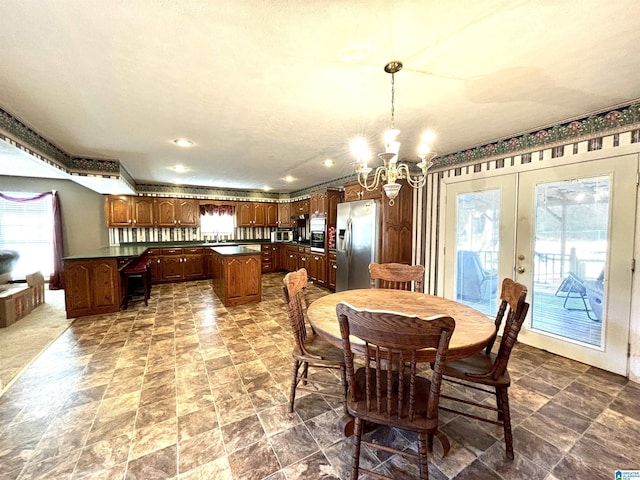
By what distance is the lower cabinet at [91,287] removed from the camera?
3.82 metres

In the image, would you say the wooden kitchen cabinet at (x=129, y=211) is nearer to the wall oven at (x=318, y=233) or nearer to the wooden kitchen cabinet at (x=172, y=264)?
the wooden kitchen cabinet at (x=172, y=264)

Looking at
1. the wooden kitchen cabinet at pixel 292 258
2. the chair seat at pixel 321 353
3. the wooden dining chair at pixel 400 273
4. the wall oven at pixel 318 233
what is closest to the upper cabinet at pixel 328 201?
the wall oven at pixel 318 233

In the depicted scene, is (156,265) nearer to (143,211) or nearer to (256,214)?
(143,211)

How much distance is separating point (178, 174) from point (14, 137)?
2.66 meters

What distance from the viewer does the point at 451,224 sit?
3.88 metres

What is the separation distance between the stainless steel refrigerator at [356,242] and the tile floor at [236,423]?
6.66 ft

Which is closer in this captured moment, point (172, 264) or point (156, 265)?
point (156, 265)

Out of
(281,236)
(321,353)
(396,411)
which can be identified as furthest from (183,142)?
(281,236)

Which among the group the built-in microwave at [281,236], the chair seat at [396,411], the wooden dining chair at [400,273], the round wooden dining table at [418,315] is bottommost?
the chair seat at [396,411]

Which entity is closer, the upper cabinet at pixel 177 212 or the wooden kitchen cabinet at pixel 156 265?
the wooden kitchen cabinet at pixel 156 265

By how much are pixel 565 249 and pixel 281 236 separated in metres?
6.16

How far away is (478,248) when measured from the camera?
357cm

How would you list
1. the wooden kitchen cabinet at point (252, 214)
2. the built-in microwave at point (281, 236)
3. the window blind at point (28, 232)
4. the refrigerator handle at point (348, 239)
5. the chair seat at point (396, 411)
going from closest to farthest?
the chair seat at point (396, 411), the refrigerator handle at point (348, 239), the window blind at point (28, 232), the wooden kitchen cabinet at point (252, 214), the built-in microwave at point (281, 236)

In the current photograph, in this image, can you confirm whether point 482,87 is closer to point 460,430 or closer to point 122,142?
point 460,430
